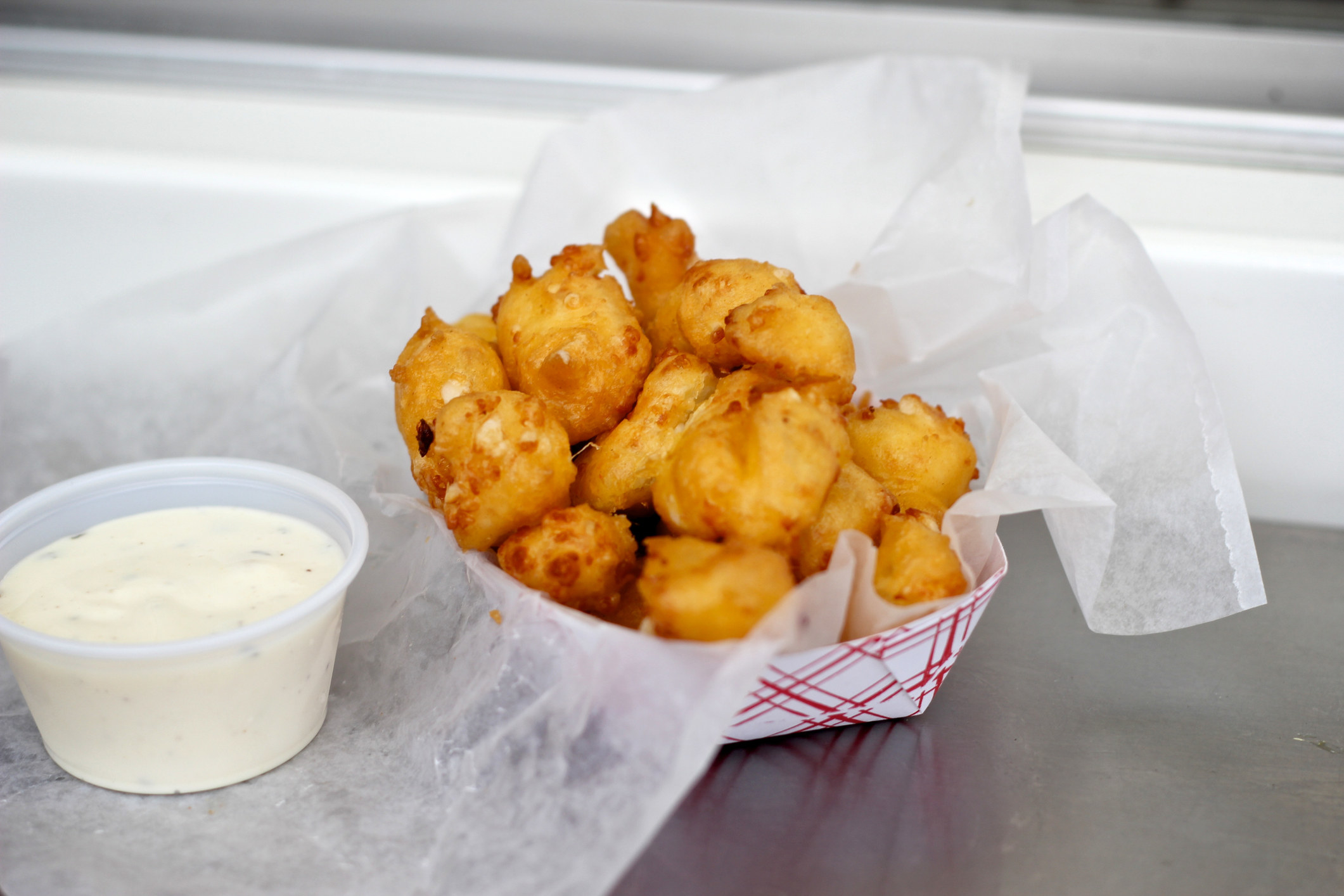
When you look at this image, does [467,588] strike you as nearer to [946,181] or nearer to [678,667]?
[678,667]

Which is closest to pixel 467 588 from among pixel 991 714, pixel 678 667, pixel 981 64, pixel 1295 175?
pixel 678 667

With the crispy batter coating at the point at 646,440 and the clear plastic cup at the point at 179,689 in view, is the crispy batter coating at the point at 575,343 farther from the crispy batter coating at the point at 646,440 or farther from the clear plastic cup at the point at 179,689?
the clear plastic cup at the point at 179,689

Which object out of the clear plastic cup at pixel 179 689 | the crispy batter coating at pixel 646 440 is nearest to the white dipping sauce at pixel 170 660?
the clear plastic cup at pixel 179 689

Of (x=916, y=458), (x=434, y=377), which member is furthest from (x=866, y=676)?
(x=434, y=377)

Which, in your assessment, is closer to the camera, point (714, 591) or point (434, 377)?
point (714, 591)

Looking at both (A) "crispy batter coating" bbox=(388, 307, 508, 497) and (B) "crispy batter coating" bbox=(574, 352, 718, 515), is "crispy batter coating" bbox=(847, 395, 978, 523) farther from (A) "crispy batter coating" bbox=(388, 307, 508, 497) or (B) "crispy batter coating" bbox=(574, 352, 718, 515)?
(A) "crispy batter coating" bbox=(388, 307, 508, 497)

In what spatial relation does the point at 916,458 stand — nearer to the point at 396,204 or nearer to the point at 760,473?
the point at 760,473

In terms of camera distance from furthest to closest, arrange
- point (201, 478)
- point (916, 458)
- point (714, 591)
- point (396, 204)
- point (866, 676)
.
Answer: point (396, 204)
point (201, 478)
point (916, 458)
point (866, 676)
point (714, 591)
